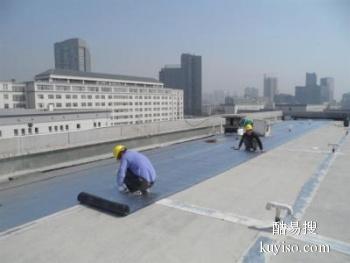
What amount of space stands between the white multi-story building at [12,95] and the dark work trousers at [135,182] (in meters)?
69.1

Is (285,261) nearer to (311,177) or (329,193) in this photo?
(329,193)

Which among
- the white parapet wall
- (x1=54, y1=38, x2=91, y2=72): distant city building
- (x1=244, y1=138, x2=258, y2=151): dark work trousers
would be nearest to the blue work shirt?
the white parapet wall

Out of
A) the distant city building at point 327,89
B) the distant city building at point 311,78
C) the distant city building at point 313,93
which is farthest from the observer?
the distant city building at point 311,78

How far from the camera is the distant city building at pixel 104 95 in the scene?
215ft

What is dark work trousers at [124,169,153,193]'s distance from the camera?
536 cm

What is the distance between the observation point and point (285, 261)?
10.3 ft

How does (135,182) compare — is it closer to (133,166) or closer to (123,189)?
(133,166)

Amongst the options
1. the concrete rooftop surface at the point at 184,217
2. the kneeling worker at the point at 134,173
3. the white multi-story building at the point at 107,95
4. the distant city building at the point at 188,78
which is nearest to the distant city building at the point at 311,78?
the distant city building at the point at 188,78

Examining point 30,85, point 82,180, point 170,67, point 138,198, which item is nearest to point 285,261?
point 138,198

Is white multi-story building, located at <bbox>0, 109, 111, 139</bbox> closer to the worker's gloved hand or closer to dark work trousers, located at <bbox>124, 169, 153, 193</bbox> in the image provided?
the worker's gloved hand

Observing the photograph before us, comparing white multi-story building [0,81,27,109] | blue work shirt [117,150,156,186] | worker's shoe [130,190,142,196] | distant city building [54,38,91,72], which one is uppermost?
distant city building [54,38,91,72]

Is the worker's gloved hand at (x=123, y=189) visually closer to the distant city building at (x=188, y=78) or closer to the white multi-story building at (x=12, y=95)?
the white multi-story building at (x=12, y=95)

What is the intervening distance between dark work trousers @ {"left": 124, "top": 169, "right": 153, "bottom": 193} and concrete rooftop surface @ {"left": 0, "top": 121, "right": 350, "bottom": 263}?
22cm

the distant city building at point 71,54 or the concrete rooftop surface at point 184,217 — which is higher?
the distant city building at point 71,54
